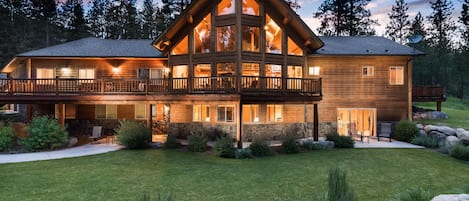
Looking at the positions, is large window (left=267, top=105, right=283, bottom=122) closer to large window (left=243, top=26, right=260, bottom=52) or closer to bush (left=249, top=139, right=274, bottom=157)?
large window (left=243, top=26, right=260, bottom=52)

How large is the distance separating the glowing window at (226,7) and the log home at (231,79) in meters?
0.06

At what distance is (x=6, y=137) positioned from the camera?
14.7m

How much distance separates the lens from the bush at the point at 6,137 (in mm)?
14487

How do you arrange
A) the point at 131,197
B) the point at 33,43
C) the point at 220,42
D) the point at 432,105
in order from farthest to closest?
the point at 33,43 < the point at 432,105 < the point at 220,42 < the point at 131,197

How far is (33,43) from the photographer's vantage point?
42.8 m

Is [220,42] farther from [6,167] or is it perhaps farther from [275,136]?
[6,167]

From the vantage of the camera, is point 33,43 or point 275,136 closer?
point 275,136

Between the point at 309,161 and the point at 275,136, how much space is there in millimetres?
5298

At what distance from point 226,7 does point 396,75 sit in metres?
11.3

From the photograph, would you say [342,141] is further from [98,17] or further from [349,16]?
[98,17]

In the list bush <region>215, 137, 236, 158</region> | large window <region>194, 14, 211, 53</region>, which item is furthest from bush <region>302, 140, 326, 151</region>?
large window <region>194, 14, 211, 53</region>

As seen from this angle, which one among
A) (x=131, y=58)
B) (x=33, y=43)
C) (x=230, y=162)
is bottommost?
(x=230, y=162)

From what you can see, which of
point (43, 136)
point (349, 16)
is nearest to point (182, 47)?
point (43, 136)

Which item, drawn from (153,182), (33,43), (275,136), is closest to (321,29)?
(275,136)
